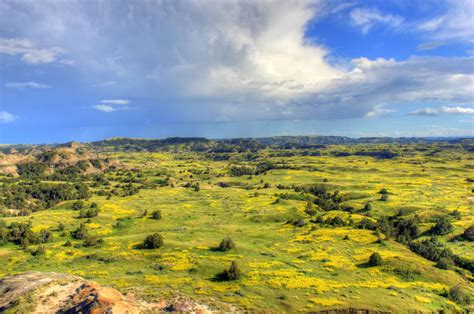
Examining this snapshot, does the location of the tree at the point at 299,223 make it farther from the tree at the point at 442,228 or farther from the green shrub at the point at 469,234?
the green shrub at the point at 469,234

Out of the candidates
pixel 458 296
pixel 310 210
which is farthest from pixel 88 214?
pixel 458 296

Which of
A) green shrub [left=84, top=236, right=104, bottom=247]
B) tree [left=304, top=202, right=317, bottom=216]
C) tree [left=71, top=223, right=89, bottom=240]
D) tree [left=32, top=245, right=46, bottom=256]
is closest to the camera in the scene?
tree [left=32, top=245, right=46, bottom=256]

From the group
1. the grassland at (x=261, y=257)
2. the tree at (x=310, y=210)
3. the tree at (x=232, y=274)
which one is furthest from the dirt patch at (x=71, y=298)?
the tree at (x=310, y=210)

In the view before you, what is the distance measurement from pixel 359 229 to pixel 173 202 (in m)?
59.5

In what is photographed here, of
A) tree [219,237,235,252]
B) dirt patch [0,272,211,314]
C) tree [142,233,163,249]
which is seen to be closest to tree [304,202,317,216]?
tree [219,237,235,252]

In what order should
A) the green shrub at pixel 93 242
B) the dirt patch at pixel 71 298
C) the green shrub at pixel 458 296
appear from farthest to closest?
the green shrub at pixel 93 242 < the green shrub at pixel 458 296 < the dirt patch at pixel 71 298

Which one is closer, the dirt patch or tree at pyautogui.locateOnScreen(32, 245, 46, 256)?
the dirt patch

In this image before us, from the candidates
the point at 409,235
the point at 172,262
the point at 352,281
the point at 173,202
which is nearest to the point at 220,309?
the point at 172,262

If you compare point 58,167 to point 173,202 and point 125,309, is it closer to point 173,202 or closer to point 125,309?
point 173,202

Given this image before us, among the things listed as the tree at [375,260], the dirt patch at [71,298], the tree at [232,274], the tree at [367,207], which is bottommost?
the tree at [367,207]

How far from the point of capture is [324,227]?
64.3 meters

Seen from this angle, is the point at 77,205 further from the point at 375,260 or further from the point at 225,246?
the point at 375,260

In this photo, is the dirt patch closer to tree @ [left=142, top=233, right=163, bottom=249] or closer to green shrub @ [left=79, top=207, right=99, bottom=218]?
tree @ [left=142, top=233, right=163, bottom=249]

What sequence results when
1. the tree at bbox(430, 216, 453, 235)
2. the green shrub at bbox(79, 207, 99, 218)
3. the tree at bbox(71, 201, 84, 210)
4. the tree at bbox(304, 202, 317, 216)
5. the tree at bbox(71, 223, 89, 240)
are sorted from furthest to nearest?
the tree at bbox(71, 201, 84, 210) < the tree at bbox(304, 202, 317, 216) < the green shrub at bbox(79, 207, 99, 218) < the tree at bbox(430, 216, 453, 235) < the tree at bbox(71, 223, 89, 240)
